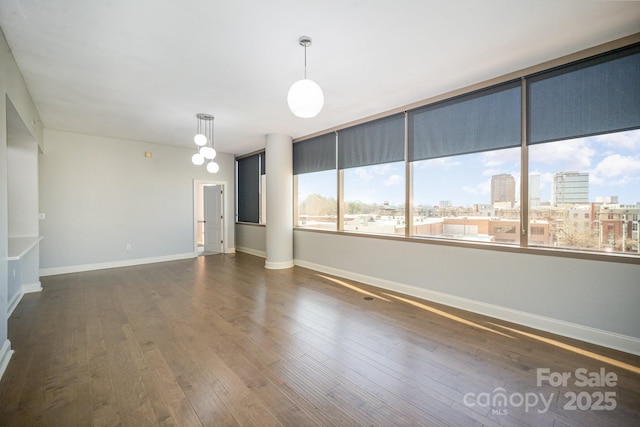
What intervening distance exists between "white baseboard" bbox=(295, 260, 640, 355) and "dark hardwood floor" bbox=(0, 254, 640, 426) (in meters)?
0.11

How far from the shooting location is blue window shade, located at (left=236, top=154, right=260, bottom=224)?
24.1 ft

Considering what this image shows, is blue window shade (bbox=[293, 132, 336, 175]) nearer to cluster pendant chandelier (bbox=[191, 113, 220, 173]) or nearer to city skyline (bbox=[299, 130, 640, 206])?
city skyline (bbox=[299, 130, 640, 206])

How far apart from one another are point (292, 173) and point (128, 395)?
4.74m

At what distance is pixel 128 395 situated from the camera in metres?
1.96

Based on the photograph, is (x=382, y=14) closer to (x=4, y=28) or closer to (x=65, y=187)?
(x=4, y=28)

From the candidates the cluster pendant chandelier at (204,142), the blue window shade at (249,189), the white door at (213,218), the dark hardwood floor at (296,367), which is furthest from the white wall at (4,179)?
the white door at (213,218)

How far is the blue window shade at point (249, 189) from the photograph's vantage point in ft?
24.1

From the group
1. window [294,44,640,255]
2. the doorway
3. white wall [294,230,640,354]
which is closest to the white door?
the doorway

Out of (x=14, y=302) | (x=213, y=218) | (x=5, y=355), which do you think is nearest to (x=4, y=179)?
(x=5, y=355)

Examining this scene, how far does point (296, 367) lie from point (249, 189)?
5.97 meters

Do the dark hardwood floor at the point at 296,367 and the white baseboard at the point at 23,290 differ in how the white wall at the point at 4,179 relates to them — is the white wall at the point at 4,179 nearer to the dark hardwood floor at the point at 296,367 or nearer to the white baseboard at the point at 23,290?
the dark hardwood floor at the point at 296,367

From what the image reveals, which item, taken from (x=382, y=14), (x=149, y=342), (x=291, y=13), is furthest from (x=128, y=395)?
(x=382, y=14)

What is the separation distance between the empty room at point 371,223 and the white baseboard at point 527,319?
0.07 feet

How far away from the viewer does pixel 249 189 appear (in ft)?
25.0
